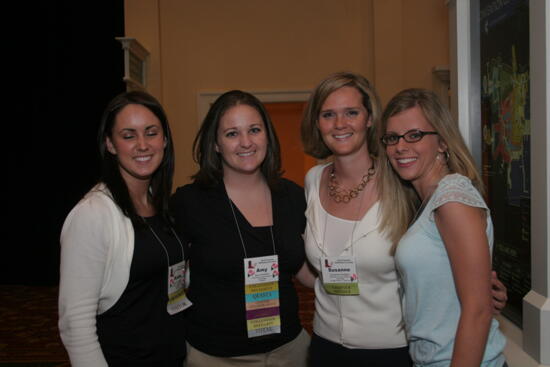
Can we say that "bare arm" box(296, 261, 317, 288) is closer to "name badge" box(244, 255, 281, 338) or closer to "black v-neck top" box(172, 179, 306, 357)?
"black v-neck top" box(172, 179, 306, 357)

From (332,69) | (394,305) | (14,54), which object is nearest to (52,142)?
(14,54)

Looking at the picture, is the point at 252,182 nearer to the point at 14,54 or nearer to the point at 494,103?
the point at 494,103

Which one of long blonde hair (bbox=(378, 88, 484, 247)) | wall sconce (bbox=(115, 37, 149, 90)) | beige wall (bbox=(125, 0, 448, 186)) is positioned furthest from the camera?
beige wall (bbox=(125, 0, 448, 186))

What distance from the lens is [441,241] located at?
1.39 m

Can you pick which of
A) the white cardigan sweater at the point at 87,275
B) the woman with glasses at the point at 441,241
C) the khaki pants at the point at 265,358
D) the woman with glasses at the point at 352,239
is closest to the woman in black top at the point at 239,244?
the khaki pants at the point at 265,358

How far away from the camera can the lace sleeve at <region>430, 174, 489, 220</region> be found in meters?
1.31

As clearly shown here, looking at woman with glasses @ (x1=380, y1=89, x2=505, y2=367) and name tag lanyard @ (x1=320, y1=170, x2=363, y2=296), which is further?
name tag lanyard @ (x1=320, y1=170, x2=363, y2=296)

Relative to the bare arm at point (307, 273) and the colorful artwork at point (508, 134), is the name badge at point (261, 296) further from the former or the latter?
the colorful artwork at point (508, 134)

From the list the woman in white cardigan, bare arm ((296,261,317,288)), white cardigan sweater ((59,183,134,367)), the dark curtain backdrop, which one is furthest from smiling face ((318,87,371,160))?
the dark curtain backdrop

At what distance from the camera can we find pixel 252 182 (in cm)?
208

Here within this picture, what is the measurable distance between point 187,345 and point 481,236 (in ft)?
3.97

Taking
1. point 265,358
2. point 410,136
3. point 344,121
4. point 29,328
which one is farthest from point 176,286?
point 29,328

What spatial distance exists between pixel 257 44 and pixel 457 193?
520 cm

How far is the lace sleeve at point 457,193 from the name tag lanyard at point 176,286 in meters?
0.98
